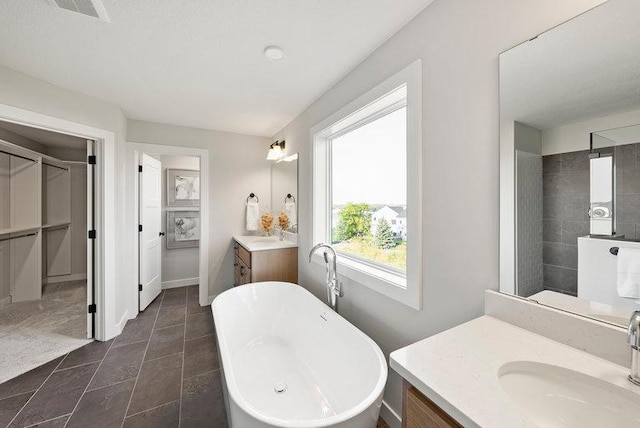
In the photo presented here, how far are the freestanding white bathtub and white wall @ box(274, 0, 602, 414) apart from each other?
0.99 ft

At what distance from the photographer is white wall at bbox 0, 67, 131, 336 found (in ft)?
6.50

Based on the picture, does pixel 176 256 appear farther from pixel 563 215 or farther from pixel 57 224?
pixel 563 215

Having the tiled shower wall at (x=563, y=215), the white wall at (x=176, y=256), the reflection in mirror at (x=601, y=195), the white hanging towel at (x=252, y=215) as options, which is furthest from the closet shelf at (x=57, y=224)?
the reflection in mirror at (x=601, y=195)

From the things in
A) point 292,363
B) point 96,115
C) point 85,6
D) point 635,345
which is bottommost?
point 292,363

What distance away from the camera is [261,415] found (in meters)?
0.94

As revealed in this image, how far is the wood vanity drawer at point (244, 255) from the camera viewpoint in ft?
9.20

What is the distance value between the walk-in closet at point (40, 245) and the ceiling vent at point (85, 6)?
6.21 feet

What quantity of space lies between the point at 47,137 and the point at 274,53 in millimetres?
4139

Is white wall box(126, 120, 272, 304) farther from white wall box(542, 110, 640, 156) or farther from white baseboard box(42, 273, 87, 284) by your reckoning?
white wall box(542, 110, 640, 156)

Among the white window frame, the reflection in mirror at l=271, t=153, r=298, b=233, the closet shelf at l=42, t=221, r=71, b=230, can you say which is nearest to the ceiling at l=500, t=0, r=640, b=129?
the white window frame

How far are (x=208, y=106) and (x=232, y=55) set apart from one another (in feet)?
3.54

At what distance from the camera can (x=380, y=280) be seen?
64.2 inches

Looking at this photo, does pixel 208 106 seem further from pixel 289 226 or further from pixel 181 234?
pixel 181 234

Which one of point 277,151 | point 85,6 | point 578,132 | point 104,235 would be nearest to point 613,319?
point 578,132
